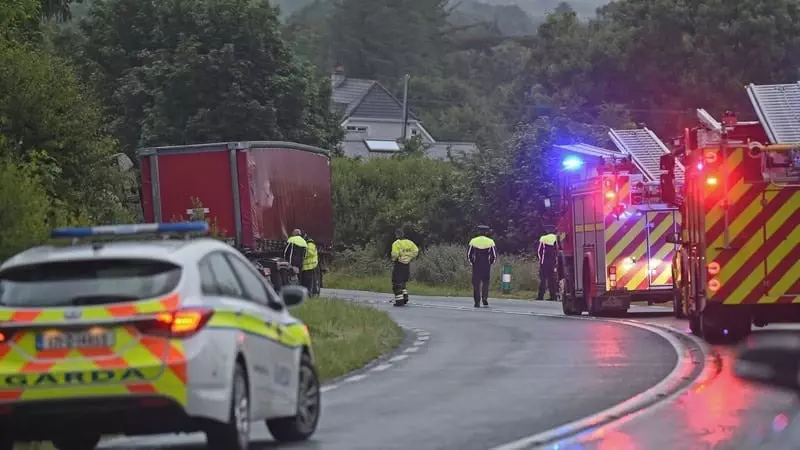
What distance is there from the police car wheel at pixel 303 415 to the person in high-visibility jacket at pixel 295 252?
21658 mm

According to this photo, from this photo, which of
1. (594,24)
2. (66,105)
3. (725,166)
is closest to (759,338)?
(725,166)

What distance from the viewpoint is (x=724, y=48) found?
72.6 metres

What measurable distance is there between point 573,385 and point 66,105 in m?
9.90

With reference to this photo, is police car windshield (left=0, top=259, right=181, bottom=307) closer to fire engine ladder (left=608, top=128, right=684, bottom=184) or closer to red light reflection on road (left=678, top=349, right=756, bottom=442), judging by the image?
red light reflection on road (left=678, top=349, right=756, bottom=442)

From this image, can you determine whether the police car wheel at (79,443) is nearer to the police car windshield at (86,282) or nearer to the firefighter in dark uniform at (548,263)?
the police car windshield at (86,282)

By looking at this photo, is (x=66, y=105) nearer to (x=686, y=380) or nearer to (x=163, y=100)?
(x=686, y=380)

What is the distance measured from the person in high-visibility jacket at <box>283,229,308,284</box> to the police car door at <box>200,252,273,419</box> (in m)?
22.7

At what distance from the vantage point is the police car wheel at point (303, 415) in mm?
12188

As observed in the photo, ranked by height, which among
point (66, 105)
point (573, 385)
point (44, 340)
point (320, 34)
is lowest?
point (573, 385)

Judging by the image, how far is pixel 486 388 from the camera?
16.3 metres

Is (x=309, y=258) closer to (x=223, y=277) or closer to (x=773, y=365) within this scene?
(x=223, y=277)

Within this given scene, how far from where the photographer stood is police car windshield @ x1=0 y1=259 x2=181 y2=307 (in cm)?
1039

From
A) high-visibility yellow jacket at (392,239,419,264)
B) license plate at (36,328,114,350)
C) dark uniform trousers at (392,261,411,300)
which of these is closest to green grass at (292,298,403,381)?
dark uniform trousers at (392,261,411,300)

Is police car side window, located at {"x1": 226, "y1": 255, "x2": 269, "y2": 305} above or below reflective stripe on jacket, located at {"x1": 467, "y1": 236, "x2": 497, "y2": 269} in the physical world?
above
